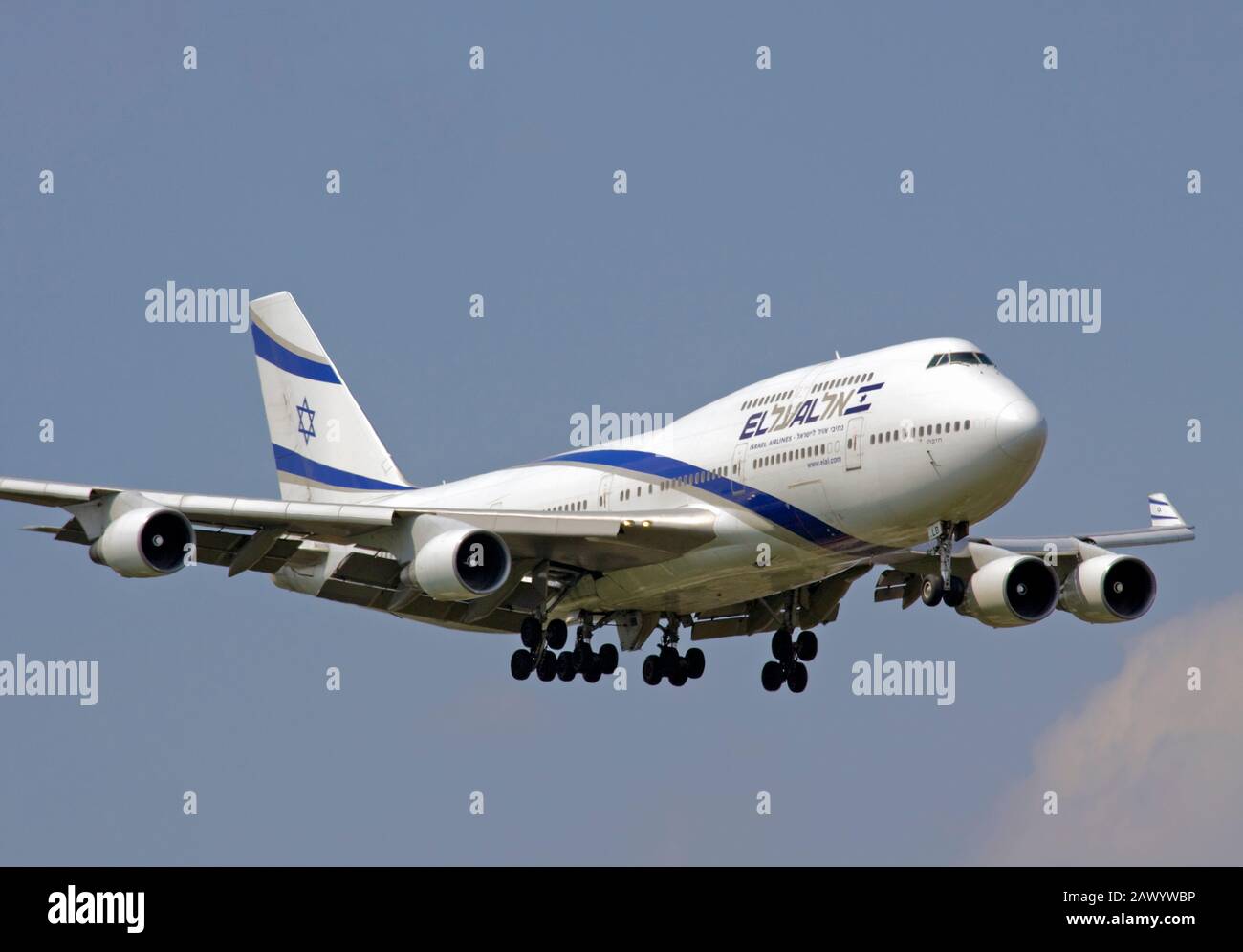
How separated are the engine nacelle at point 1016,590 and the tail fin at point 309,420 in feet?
57.6

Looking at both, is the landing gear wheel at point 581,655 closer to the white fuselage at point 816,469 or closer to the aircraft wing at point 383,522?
the white fuselage at point 816,469

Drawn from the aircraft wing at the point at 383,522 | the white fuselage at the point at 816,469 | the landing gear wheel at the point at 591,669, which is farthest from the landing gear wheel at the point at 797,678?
the aircraft wing at the point at 383,522

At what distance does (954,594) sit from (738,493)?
17.4 feet

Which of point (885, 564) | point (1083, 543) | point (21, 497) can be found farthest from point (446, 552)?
point (1083, 543)

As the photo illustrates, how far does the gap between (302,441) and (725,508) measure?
20.0 m

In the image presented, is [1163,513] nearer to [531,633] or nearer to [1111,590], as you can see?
[1111,590]

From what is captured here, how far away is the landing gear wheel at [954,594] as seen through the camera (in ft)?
119

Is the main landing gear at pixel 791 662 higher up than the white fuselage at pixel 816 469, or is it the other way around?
the white fuselage at pixel 816 469

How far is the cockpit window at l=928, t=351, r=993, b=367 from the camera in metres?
36.9

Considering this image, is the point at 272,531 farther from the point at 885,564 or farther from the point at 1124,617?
the point at 1124,617

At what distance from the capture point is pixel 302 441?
5603 centimetres

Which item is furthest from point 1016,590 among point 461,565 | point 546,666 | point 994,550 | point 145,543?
point 145,543

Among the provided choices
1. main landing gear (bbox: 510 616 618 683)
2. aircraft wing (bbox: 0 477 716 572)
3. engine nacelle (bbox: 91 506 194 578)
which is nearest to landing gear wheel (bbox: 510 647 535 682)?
main landing gear (bbox: 510 616 618 683)

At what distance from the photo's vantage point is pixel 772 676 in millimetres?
46188
